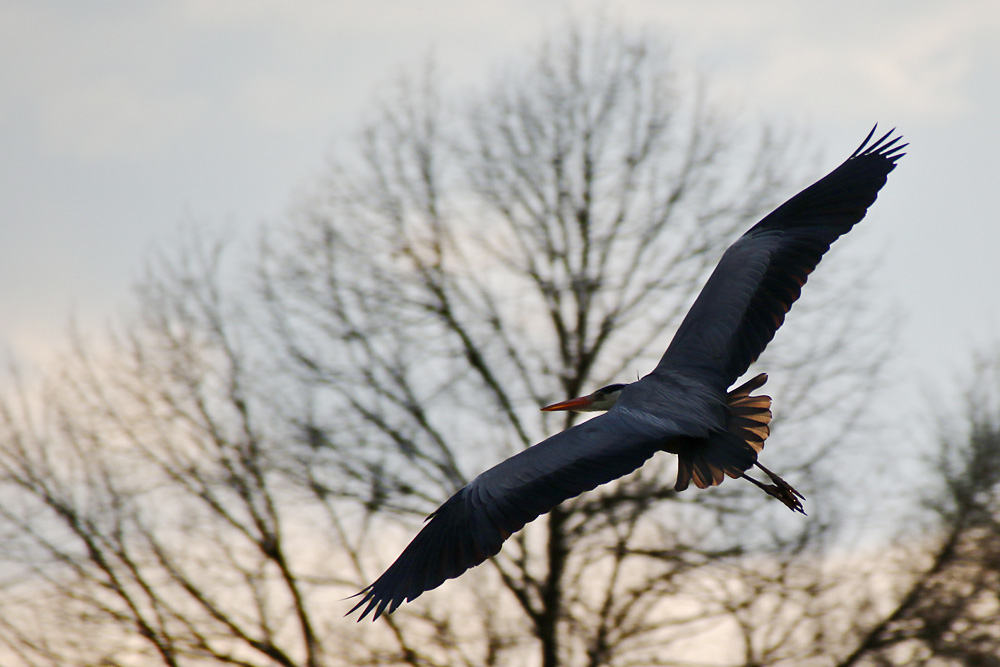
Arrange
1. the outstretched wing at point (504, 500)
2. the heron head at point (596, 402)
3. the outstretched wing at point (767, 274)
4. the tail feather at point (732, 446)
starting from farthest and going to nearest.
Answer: the heron head at point (596, 402) → the outstretched wing at point (767, 274) → the tail feather at point (732, 446) → the outstretched wing at point (504, 500)

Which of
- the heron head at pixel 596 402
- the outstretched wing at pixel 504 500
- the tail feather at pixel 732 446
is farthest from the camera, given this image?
the heron head at pixel 596 402

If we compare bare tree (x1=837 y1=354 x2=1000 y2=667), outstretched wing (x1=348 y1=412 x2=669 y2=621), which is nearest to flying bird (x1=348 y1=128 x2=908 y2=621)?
outstretched wing (x1=348 y1=412 x2=669 y2=621)

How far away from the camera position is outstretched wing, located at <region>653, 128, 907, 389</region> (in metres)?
6.70

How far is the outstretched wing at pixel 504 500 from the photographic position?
5695mm

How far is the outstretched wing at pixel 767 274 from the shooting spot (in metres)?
6.70

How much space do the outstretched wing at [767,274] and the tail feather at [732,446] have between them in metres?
0.24

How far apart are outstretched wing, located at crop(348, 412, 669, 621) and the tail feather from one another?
Answer: 28 centimetres

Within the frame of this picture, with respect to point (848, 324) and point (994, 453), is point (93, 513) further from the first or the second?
point (994, 453)

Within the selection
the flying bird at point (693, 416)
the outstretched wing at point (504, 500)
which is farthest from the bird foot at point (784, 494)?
the outstretched wing at point (504, 500)

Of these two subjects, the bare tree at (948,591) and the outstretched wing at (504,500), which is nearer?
the outstretched wing at (504,500)

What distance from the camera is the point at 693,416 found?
243 inches

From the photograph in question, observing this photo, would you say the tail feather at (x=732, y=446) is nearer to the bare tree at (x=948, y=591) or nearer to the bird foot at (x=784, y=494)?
the bird foot at (x=784, y=494)

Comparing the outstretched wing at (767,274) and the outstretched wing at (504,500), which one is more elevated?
the outstretched wing at (767,274)

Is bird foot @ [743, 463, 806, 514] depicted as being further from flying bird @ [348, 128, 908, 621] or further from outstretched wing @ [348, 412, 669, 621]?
outstretched wing @ [348, 412, 669, 621]
